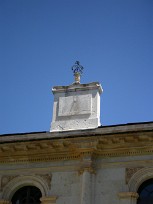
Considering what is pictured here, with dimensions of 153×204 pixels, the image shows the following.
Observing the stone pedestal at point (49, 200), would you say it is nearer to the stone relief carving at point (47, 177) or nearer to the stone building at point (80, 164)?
the stone building at point (80, 164)

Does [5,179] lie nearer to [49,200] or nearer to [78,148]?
[49,200]

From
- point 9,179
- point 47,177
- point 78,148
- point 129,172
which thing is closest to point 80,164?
point 78,148

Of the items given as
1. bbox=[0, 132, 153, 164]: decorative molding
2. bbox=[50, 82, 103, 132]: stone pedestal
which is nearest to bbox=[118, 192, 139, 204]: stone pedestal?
bbox=[0, 132, 153, 164]: decorative molding

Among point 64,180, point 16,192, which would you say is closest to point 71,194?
point 64,180

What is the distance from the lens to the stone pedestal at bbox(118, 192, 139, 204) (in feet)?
64.4

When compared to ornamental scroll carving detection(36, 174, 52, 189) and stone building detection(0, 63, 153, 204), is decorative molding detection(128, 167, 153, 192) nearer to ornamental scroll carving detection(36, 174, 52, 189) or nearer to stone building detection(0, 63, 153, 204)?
stone building detection(0, 63, 153, 204)

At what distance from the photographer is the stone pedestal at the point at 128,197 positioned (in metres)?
19.6

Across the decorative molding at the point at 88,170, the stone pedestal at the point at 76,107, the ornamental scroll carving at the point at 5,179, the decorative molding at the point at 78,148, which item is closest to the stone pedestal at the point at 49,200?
the decorative molding at the point at 88,170

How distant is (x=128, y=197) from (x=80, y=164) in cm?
224

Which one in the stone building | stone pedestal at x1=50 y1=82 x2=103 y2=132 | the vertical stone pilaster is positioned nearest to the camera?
the vertical stone pilaster

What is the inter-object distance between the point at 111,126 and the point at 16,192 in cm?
434

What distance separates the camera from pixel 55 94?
23531 mm

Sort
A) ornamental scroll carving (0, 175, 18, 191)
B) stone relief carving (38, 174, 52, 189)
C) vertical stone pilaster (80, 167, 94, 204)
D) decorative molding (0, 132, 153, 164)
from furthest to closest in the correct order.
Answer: ornamental scroll carving (0, 175, 18, 191) → stone relief carving (38, 174, 52, 189) → decorative molding (0, 132, 153, 164) → vertical stone pilaster (80, 167, 94, 204)

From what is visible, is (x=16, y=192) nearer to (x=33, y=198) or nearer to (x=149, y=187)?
(x=33, y=198)
